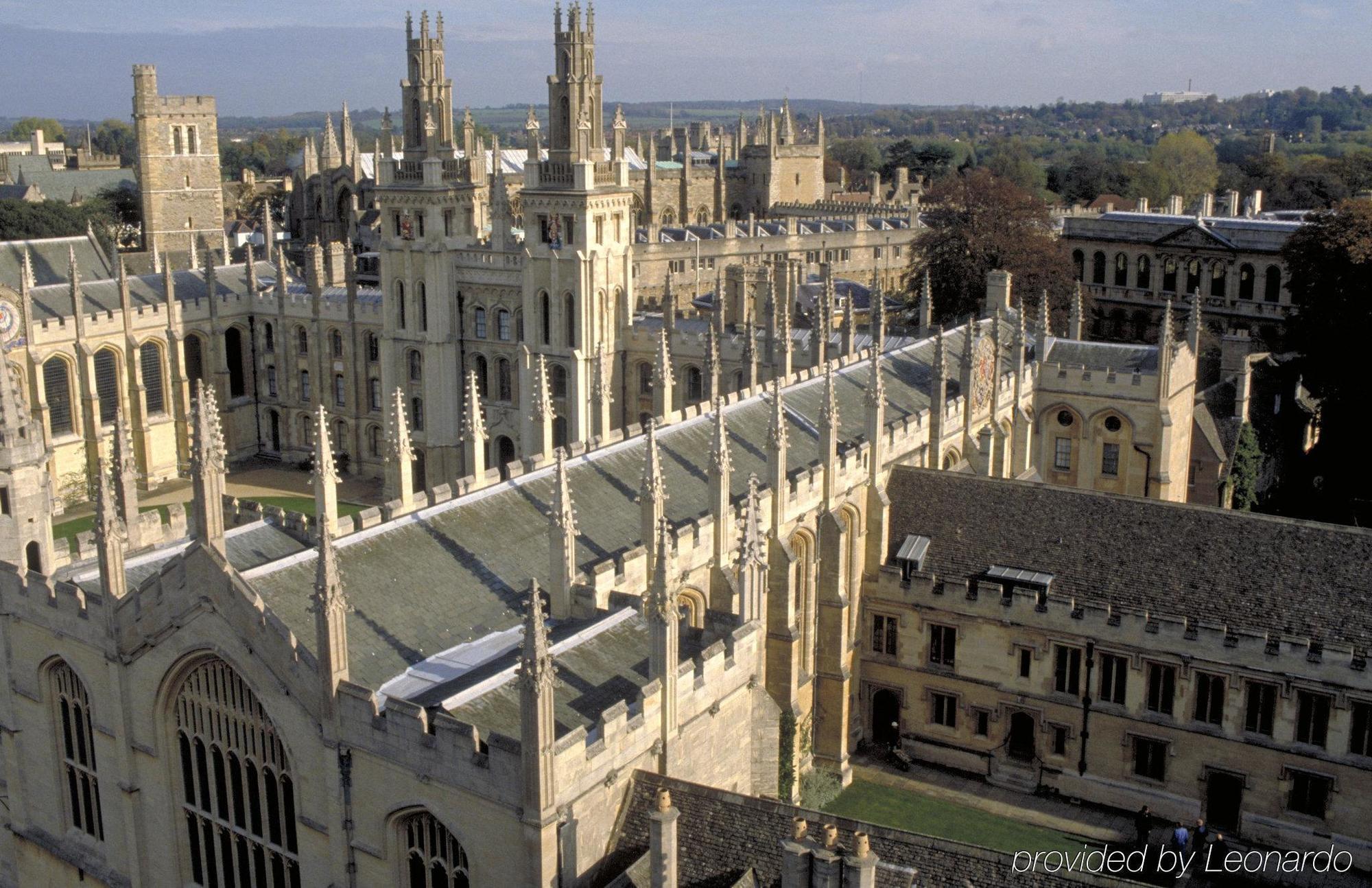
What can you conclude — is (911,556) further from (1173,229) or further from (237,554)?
(1173,229)

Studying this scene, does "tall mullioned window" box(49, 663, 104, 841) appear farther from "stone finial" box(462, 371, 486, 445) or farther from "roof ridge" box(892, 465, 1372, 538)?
"roof ridge" box(892, 465, 1372, 538)

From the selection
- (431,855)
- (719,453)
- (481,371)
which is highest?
(719,453)

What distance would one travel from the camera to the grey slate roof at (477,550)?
22.6m

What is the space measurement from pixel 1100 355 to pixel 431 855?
111ft

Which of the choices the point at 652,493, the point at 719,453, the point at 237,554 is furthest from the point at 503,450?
the point at 652,493

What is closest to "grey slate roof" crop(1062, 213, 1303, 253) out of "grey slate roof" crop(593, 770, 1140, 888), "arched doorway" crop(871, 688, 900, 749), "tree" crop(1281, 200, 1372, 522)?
"tree" crop(1281, 200, 1372, 522)

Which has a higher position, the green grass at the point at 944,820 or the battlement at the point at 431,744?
the battlement at the point at 431,744

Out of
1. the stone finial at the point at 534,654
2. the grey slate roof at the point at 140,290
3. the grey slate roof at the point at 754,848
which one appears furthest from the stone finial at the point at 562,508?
the grey slate roof at the point at 140,290

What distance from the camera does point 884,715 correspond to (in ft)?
115

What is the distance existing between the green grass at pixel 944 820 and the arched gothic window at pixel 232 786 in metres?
13.0

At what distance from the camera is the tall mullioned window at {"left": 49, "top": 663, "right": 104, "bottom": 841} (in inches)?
952

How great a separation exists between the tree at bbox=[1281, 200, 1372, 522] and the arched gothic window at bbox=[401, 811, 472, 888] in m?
40.1

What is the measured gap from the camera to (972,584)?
32.9m

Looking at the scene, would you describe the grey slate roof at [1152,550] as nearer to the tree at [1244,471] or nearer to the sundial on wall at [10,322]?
the tree at [1244,471]
